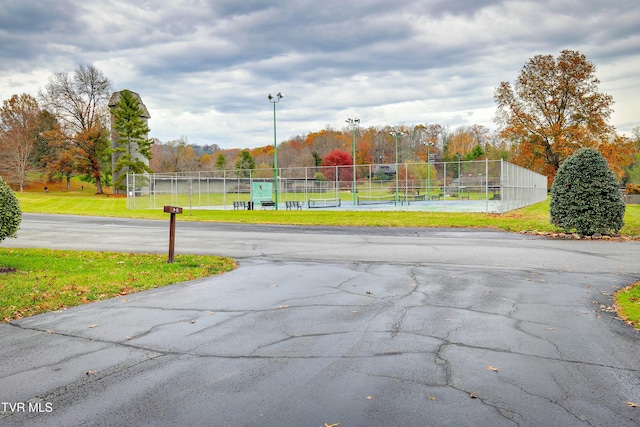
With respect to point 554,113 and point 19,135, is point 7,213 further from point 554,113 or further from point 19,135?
point 19,135

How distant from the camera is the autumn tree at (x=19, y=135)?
65.2 metres

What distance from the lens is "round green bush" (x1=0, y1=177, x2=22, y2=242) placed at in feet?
30.1

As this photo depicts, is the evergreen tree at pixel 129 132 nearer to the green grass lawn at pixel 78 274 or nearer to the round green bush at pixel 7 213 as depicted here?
the green grass lawn at pixel 78 274

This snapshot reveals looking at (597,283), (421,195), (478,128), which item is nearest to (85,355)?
(597,283)

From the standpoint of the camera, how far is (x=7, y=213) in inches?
364

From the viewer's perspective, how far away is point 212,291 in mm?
7578

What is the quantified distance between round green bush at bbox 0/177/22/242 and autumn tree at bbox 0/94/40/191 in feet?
203

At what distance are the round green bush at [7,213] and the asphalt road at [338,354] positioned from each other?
3815 mm

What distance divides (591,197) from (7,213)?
1550 centimetres

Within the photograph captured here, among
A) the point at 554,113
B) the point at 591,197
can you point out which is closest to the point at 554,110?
the point at 554,113

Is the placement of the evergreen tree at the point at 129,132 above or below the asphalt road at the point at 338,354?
above

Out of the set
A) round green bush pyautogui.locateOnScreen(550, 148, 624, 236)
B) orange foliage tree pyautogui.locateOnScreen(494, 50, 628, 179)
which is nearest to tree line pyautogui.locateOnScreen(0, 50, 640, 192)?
orange foliage tree pyautogui.locateOnScreen(494, 50, 628, 179)

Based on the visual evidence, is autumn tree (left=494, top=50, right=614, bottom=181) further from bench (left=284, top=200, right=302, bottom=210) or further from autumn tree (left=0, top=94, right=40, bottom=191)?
autumn tree (left=0, top=94, right=40, bottom=191)

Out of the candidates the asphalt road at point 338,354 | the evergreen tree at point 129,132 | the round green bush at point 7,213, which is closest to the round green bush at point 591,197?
the asphalt road at point 338,354
